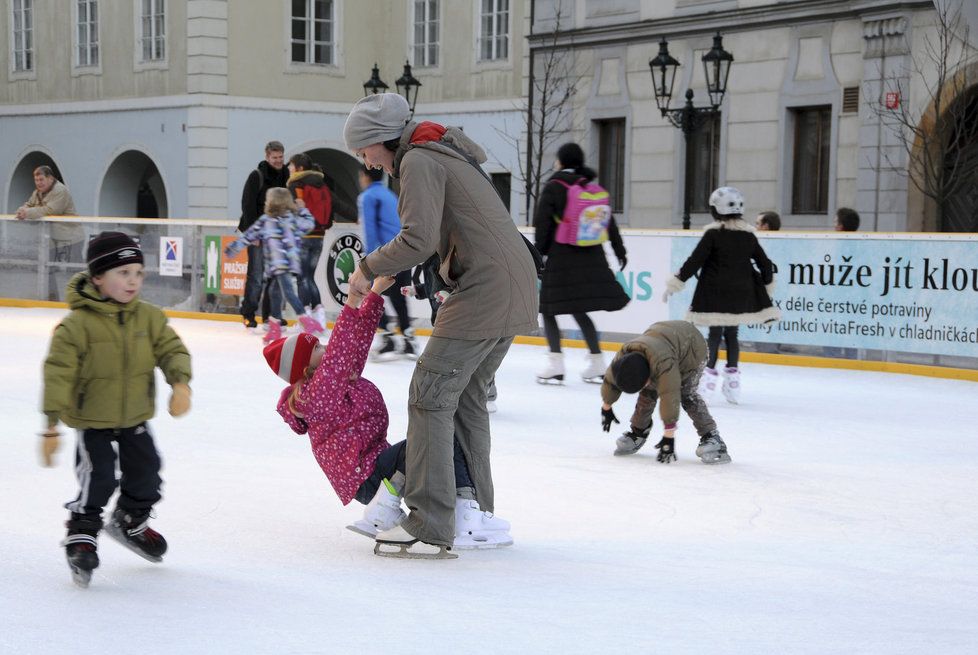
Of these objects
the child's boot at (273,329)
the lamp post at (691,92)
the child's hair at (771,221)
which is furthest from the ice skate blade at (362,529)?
the lamp post at (691,92)

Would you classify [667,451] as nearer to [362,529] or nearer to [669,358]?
[669,358]

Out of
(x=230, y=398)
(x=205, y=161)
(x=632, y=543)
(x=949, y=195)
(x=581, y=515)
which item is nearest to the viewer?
(x=632, y=543)

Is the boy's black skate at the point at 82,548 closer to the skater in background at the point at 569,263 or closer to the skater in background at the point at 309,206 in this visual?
the skater in background at the point at 569,263

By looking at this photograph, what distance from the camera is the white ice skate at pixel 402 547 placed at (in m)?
4.88

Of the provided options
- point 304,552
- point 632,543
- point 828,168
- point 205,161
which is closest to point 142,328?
point 304,552

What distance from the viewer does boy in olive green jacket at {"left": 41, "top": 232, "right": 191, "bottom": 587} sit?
4.36 m

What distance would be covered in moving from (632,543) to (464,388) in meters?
0.94

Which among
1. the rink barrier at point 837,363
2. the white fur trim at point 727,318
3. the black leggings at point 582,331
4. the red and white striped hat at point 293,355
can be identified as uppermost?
the red and white striped hat at point 293,355

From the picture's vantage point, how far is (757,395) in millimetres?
10125

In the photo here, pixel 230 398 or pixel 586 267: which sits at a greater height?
pixel 586 267

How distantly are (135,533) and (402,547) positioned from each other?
0.87 meters

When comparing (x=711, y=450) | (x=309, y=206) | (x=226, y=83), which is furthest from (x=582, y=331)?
(x=226, y=83)

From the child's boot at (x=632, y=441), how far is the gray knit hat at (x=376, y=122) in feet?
9.47

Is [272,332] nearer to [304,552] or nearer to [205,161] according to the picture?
[304,552]
